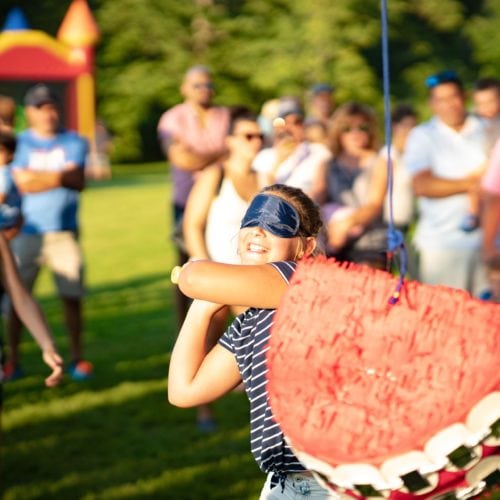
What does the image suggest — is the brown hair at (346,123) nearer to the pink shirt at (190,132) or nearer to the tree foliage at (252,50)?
the pink shirt at (190,132)

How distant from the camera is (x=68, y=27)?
3919cm

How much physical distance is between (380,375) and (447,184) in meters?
4.50

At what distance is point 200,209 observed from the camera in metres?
6.01

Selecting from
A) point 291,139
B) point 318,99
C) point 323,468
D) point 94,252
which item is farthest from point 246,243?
point 94,252

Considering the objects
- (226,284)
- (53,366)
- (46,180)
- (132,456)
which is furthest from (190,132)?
(226,284)

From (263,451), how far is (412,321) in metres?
0.74

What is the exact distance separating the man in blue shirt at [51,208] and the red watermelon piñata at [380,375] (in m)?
5.83

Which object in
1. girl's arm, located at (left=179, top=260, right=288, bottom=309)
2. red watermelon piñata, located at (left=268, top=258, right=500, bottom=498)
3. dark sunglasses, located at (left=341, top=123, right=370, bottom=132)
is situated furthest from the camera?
dark sunglasses, located at (left=341, top=123, right=370, bottom=132)

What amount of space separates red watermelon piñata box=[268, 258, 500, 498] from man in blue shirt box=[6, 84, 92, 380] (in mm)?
5833

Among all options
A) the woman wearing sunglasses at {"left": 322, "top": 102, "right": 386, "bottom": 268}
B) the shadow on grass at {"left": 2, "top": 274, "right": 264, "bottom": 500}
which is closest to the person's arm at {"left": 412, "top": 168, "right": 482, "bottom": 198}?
the woman wearing sunglasses at {"left": 322, "top": 102, "right": 386, "bottom": 268}

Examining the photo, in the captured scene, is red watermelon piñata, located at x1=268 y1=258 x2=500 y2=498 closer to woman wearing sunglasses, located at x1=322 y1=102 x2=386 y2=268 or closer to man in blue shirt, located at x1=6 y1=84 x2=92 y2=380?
woman wearing sunglasses, located at x1=322 y1=102 x2=386 y2=268

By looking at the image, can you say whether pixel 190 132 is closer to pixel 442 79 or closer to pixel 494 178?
pixel 442 79

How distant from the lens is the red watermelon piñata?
2018mm

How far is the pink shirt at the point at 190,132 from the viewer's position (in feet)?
25.2
